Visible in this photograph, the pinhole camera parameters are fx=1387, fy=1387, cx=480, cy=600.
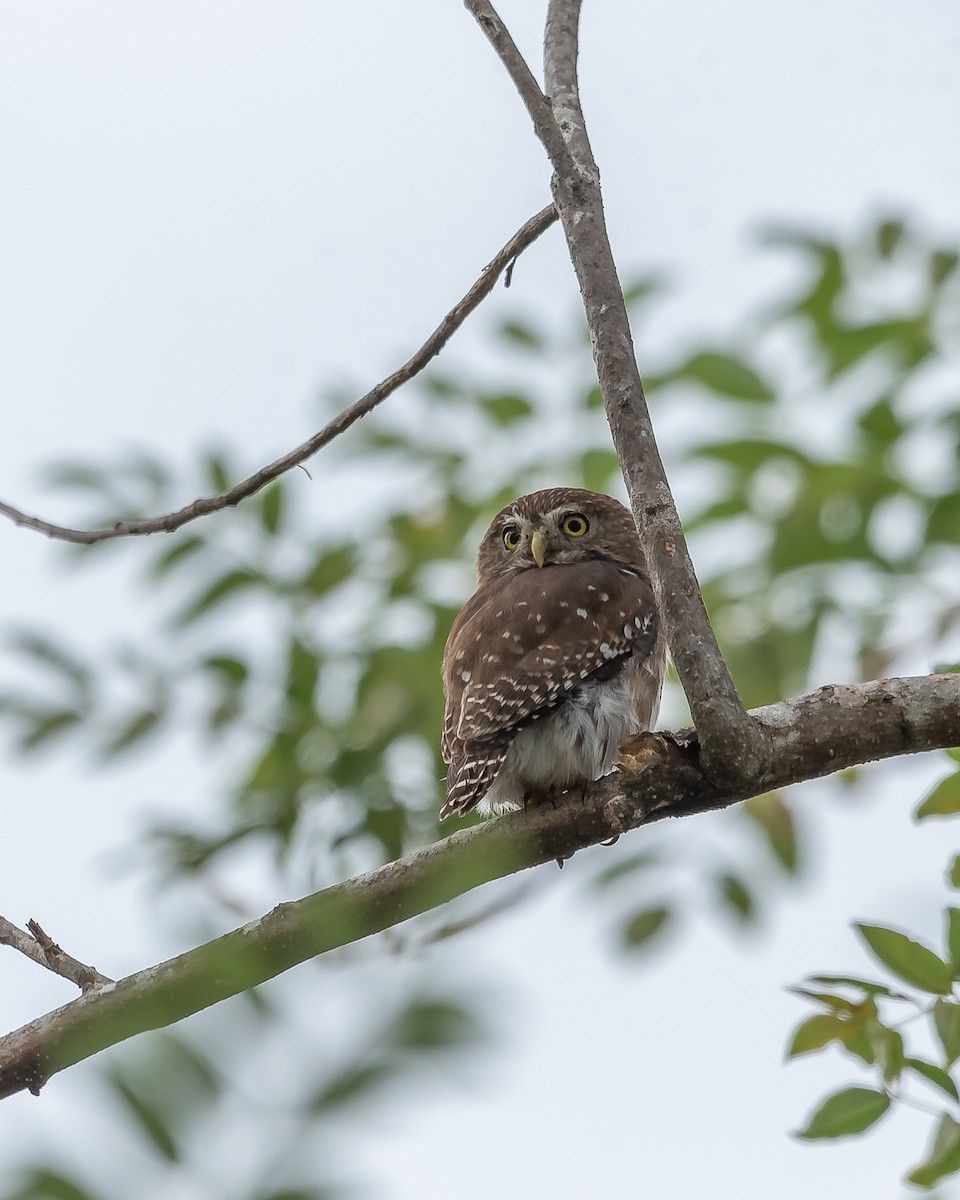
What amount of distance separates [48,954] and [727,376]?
2.19 m

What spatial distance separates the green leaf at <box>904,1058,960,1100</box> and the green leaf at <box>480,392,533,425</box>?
2455 mm

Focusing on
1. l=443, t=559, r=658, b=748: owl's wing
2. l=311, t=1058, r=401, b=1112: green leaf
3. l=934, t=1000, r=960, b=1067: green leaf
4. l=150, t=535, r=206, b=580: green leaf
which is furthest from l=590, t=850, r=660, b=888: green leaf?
l=311, t=1058, r=401, b=1112: green leaf

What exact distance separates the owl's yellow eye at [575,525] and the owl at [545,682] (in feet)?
1.87

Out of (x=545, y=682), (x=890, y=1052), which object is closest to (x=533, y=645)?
(x=545, y=682)

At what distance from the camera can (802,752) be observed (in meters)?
2.46

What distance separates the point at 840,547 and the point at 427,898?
2.54 meters

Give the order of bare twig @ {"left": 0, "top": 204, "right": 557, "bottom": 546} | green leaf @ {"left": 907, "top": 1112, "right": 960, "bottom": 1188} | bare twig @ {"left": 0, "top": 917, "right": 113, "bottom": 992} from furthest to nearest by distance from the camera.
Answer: bare twig @ {"left": 0, "top": 204, "right": 557, "bottom": 546}
bare twig @ {"left": 0, "top": 917, "right": 113, "bottom": 992}
green leaf @ {"left": 907, "top": 1112, "right": 960, "bottom": 1188}

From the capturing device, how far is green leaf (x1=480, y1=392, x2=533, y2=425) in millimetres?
4090

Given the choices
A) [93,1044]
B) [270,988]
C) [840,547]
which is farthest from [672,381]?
[270,988]

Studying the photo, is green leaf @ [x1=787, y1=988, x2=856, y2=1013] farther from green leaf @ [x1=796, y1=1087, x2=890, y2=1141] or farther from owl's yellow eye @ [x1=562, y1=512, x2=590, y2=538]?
owl's yellow eye @ [x1=562, y1=512, x2=590, y2=538]

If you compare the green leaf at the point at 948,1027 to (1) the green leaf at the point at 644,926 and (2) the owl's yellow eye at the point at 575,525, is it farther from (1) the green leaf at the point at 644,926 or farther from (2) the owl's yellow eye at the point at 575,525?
(2) the owl's yellow eye at the point at 575,525

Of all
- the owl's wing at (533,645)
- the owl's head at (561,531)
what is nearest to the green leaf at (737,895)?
the owl's wing at (533,645)

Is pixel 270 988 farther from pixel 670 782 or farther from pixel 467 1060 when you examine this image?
pixel 670 782

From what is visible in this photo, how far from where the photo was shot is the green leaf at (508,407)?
4.09 meters
